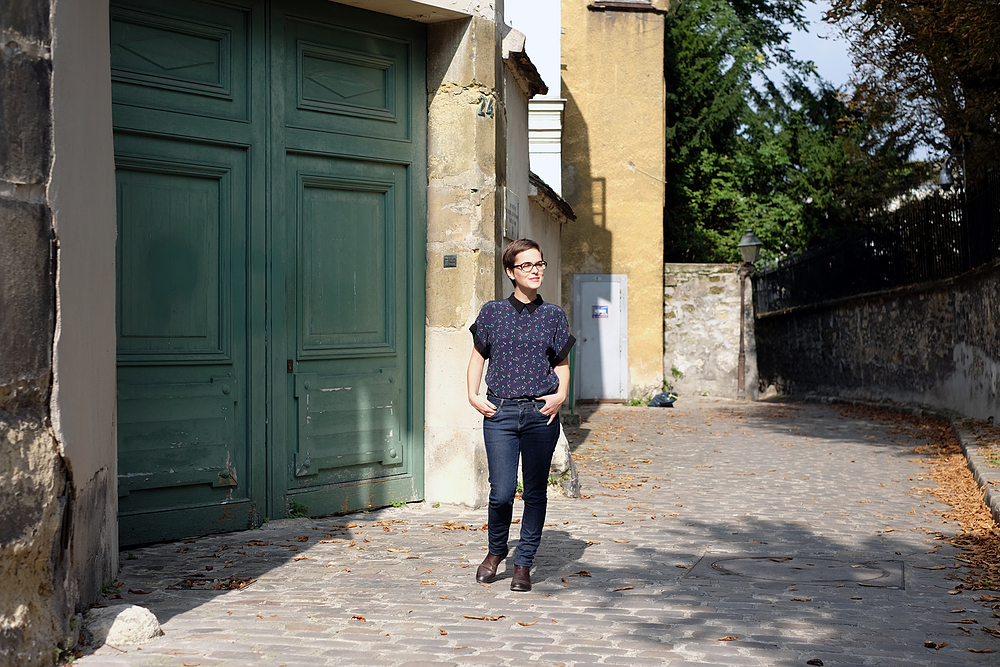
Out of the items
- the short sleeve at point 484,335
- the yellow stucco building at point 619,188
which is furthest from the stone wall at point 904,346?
the short sleeve at point 484,335

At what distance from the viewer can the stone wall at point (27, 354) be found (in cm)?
360

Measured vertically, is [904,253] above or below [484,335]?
above

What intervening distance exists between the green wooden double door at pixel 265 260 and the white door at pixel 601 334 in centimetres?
1223

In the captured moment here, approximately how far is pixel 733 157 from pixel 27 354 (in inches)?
925

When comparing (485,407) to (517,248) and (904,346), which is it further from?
(904,346)

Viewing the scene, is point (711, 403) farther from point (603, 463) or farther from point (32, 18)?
point (32, 18)

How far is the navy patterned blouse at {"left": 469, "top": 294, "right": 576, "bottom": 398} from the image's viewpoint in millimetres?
4980

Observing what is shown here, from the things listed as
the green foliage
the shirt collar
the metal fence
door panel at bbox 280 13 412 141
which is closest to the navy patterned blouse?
the shirt collar

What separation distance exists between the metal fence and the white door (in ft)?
12.3

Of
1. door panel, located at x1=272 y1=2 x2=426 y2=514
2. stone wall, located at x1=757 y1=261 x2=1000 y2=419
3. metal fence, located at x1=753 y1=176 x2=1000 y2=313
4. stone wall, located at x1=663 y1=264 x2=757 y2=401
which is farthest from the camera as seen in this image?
stone wall, located at x1=663 y1=264 x2=757 y2=401

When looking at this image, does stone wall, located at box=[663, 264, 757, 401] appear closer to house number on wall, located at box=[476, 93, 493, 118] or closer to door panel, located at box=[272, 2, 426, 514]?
house number on wall, located at box=[476, 93, 493, 118]

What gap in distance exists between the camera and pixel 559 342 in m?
5.09

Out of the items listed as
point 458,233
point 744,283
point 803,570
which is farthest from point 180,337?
point 744,283

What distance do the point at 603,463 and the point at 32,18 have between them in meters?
7.47
